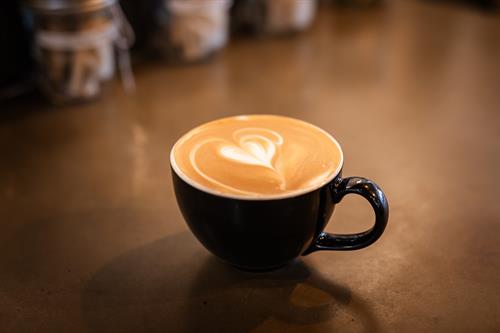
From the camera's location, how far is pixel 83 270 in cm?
54

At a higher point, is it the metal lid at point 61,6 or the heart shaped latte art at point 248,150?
the metal lid at point 61,6

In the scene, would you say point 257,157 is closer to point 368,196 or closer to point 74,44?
point 368,196

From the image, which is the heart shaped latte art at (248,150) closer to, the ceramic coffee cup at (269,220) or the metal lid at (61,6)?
the ceramic coffee cup at (269,220)

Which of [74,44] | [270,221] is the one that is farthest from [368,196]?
[74,44]

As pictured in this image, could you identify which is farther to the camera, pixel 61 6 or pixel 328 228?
pixel 61 6

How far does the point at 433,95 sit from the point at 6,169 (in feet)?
2.09

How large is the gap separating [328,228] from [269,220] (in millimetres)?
171

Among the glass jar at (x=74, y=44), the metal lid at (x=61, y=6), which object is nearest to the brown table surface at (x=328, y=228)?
the glass jar at (x=74, y=44)

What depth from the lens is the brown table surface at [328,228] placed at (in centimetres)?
50

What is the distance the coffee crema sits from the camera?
468 millimetres

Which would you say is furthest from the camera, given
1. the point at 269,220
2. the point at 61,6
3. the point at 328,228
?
the point at 61,6

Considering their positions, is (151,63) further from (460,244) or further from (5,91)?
(460,244)

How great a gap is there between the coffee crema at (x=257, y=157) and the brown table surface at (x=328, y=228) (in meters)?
0.11

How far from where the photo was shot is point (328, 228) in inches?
23.8
